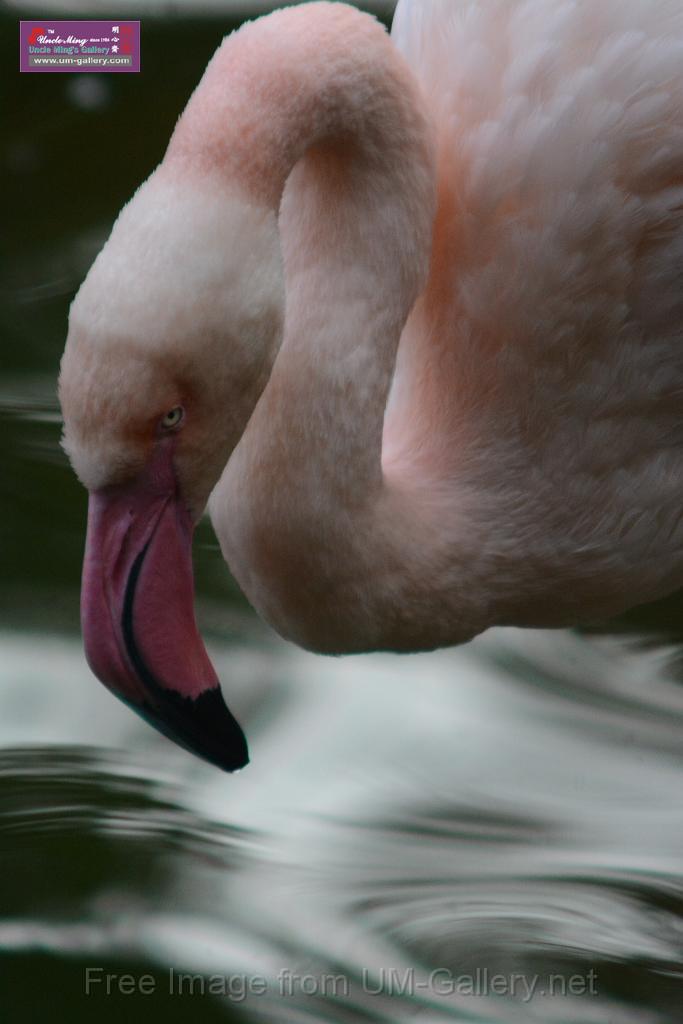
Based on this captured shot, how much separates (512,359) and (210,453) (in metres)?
0.57

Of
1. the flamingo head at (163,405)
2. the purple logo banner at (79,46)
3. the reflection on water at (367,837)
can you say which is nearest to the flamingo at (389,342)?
the flamingo head at (163,405)

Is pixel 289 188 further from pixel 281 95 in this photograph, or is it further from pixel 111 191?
pixel 111 191

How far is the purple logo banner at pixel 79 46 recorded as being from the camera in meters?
5.06

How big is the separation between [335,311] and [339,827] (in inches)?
54.6

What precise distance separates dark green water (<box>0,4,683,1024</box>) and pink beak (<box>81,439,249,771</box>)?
0.87 meters

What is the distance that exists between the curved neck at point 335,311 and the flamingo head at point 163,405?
142 mm

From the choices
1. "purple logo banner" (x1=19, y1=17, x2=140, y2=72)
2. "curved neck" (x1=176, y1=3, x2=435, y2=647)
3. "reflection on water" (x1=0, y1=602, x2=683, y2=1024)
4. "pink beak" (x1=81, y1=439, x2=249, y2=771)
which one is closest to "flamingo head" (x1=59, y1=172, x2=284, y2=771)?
"pink beak" (x1=81, y1=439, x2=249, y2=771)

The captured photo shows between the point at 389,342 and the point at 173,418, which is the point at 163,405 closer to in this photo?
the point at 173,418

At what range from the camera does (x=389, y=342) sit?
7.40 ft

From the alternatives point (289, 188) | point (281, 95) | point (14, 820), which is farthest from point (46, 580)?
point (281, 95)

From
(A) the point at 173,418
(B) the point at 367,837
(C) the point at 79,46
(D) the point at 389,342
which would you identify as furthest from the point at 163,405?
(C) the point at 79,46

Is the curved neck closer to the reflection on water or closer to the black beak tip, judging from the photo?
the black beak tip

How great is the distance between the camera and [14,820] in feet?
10.7

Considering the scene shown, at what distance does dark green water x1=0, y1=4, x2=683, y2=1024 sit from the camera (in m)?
2.80
